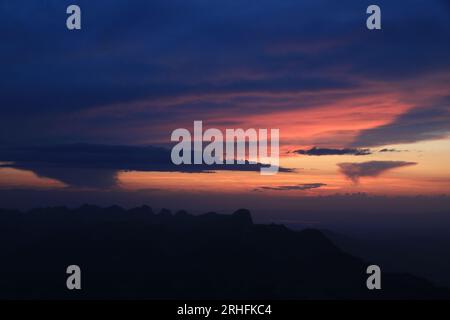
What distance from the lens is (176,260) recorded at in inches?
5797

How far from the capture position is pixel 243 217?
163750mm

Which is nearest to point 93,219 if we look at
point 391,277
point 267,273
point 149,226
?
point 149,226

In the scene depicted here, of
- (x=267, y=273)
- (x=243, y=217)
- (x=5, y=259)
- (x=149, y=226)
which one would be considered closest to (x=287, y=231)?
(x=243, y=217)

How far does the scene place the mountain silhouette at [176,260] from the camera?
132250 mm

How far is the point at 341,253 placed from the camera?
16088cm

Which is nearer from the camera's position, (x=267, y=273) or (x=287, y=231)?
(x=267, y=273)

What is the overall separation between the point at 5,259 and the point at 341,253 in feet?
336

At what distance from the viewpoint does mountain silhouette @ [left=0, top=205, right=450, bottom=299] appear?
132250 mm

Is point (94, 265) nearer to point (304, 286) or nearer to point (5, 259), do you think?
point (5, 259)
